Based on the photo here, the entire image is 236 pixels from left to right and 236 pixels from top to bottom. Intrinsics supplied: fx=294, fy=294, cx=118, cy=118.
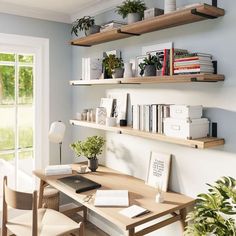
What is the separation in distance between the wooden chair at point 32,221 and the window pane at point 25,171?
1021 mm

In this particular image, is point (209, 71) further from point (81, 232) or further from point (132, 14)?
point (81, 232)

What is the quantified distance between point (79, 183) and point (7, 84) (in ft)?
4.86

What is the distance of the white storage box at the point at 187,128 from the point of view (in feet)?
6.44

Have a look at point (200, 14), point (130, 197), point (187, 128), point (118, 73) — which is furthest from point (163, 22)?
point (130, 197)

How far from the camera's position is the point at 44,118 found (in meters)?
3.47

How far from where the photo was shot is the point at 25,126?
3.38 m

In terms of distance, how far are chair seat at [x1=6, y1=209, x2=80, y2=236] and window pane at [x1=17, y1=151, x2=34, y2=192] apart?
3.38 feet

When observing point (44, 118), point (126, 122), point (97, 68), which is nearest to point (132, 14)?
point (97, 68)

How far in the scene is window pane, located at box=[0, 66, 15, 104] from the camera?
3.19 meters

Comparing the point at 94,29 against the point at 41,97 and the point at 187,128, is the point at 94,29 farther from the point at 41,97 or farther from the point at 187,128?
the point at 187,128

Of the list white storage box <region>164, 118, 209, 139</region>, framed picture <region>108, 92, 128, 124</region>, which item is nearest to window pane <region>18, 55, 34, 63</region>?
framed picture <region>108, 92, 128, 124</region>

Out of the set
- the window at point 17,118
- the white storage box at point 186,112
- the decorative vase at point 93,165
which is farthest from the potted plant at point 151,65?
the window at point 17,118

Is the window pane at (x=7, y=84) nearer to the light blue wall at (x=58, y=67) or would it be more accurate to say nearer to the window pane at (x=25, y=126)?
the window pane at (x=25, y=126)

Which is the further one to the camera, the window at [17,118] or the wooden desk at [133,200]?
the window at [17,118]
